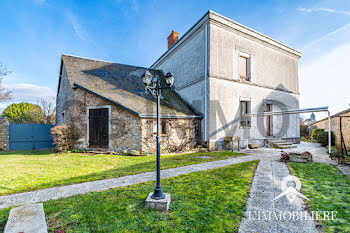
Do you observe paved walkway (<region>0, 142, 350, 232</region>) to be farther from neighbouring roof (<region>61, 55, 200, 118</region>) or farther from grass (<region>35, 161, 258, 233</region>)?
neighbouring roof (<region>61, 55, 200, 118</region>)

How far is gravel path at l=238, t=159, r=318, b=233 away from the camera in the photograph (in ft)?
7.59

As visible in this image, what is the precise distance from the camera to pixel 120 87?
Result: 11.3m

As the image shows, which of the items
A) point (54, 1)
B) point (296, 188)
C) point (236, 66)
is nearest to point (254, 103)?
point (236, 66)

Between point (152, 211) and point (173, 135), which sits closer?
point (152, 211)

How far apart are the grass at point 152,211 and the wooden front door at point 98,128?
6483mm

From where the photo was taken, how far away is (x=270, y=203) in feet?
10.0

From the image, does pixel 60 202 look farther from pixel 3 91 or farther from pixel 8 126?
pixel 3 91

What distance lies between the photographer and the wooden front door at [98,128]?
950cm

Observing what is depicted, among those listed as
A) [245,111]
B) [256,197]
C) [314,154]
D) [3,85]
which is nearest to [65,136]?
[256,197]

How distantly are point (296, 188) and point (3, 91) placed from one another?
22306 mm

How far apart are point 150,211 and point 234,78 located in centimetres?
1011

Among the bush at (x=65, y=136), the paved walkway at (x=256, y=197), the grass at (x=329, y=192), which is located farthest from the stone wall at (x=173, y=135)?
the grass at (x=329, y=192)

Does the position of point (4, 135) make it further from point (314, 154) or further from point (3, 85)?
point (314, 154)

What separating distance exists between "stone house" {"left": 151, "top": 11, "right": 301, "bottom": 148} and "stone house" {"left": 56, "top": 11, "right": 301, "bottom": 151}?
0.19ft
